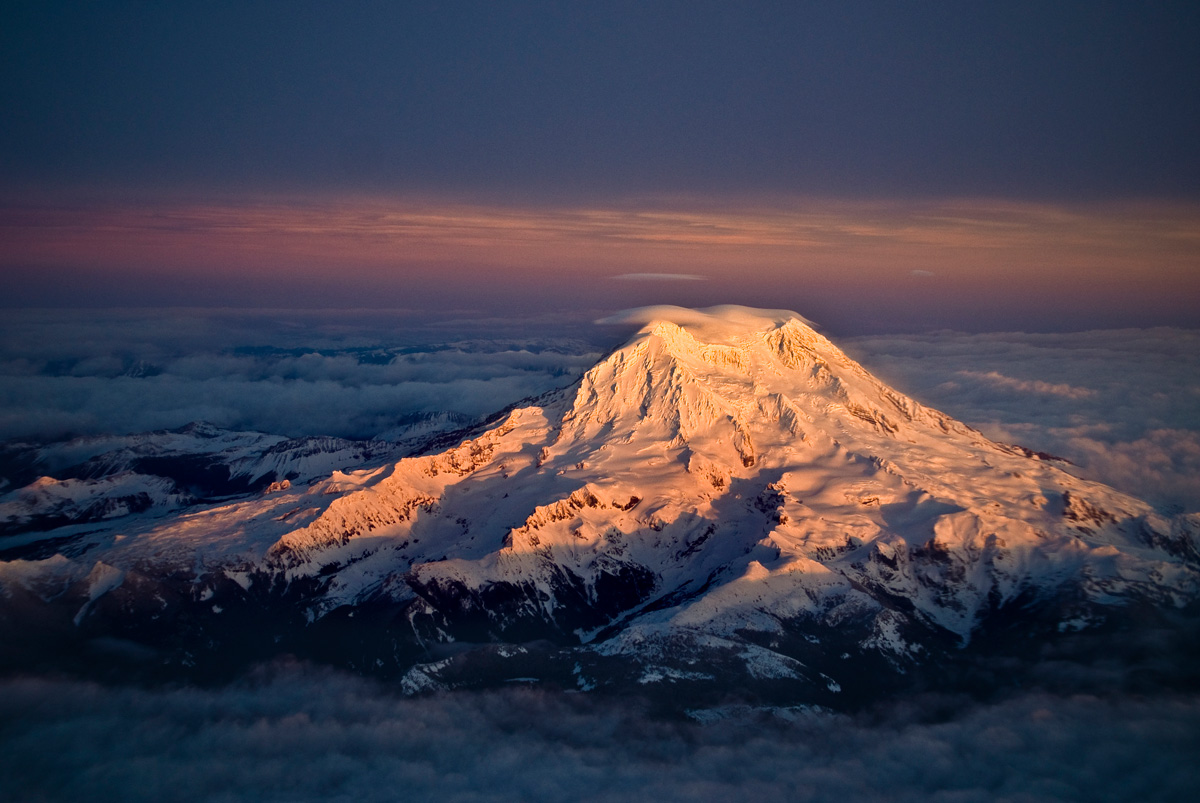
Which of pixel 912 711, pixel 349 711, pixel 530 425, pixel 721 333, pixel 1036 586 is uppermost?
pixel 721 333

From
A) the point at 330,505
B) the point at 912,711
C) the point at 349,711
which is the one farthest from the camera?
the point at 330,505

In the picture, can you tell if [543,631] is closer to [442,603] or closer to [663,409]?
[442,603]

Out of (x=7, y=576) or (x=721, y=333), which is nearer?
(x=7, y=576)

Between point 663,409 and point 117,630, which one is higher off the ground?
point 663,409

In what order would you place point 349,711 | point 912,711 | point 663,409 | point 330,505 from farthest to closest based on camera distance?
point 663,409 → point 330,505 → point 349,711 → point 912,711

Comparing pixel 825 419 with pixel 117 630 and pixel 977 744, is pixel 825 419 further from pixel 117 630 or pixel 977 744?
pixel 117 630

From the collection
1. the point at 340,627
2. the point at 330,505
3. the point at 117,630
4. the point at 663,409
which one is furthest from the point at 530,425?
the point at 117,630
